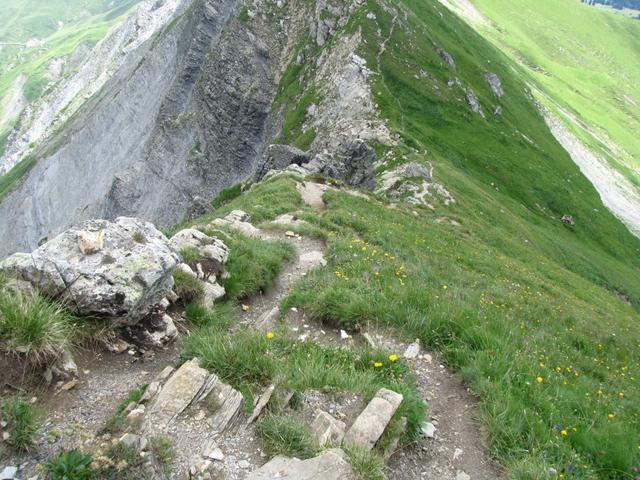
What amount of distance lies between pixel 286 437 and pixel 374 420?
1.35 metres

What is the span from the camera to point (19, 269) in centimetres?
848

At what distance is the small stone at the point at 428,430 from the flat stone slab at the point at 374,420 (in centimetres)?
60

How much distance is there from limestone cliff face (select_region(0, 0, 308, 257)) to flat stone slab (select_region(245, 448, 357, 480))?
63083 millimetres

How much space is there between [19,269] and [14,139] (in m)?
232

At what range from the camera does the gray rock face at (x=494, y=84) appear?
3461 inches

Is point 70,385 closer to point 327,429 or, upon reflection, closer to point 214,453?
point 214,453

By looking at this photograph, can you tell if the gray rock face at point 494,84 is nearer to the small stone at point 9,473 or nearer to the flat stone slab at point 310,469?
the flat stone slab at point 310,469

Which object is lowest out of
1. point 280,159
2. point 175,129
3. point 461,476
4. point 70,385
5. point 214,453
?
point 175,129

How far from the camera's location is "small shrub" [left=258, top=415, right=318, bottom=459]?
611cm

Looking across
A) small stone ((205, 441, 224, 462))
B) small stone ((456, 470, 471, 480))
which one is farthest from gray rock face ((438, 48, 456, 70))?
small stone ((205, 441, 224, 462))

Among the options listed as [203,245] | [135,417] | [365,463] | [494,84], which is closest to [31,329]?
[135,417]

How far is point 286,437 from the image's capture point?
625cm

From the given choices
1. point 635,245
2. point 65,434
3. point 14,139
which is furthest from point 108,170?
point 14,139

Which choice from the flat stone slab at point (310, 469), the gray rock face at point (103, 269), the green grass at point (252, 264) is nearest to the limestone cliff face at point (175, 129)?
the green grass at point (252, 264)
